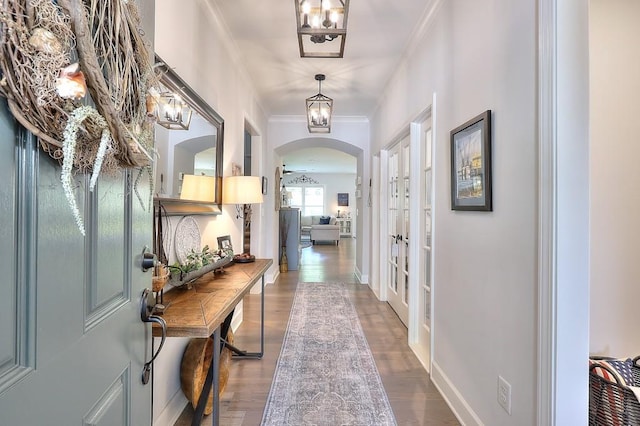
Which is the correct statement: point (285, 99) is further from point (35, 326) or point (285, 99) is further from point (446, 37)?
point (35, 326)

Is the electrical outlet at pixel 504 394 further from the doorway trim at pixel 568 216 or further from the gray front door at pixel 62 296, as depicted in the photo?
the gray front door at pixel 62 296

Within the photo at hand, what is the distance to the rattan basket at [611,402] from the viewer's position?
1188mm

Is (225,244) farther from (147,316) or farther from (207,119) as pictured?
(147,316)

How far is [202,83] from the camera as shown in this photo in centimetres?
229

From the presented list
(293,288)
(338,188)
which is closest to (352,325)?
(293,288)

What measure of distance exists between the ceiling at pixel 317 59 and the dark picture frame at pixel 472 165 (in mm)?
1190

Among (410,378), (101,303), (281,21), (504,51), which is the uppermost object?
(281,21)

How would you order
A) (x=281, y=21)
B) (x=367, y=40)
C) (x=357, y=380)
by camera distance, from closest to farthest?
(x=357, y=380) < (x=281, y=21) < (x=367, y=40)

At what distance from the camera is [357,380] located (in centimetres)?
231

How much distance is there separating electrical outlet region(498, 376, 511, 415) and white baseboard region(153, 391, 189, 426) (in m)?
1.71

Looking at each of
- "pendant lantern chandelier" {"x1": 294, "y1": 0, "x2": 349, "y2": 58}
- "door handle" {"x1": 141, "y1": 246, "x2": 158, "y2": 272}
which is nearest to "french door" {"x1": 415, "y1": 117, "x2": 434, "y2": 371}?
"pendant lantern chandelier" {"x1": 294, "y1": 0, "x2": 349, "y2": 58}

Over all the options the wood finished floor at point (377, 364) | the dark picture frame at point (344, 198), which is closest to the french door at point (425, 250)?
the wood finished floor at point (377, 364)

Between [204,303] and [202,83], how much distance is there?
1570mm

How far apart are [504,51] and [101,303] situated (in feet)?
6.00
